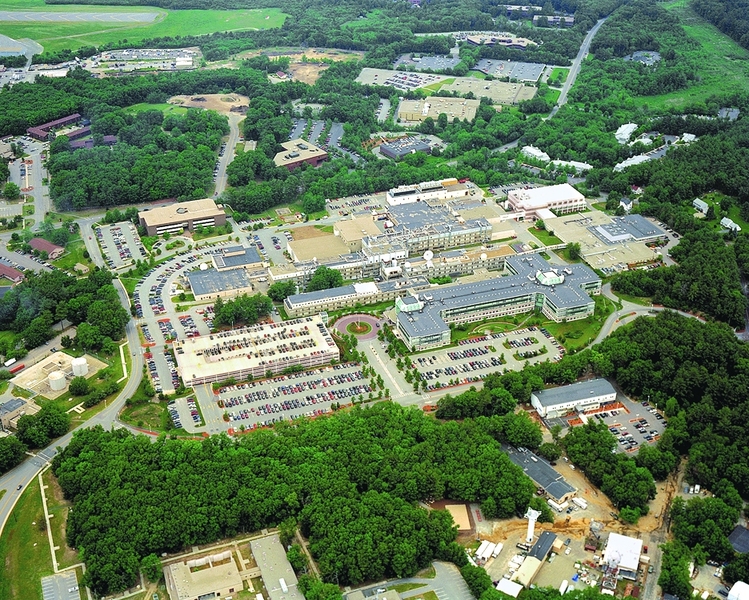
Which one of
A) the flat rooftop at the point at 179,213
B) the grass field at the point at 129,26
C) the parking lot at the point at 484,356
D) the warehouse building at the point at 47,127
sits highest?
the grass field at the point at 129,26

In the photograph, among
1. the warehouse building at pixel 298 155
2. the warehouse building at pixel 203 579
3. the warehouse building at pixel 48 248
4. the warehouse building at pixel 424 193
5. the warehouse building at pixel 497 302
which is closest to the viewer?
the warehouse building at pixel 203 579

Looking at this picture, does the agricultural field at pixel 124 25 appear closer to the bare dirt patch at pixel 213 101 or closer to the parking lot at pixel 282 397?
the bare dirt patch at pixel 213 101

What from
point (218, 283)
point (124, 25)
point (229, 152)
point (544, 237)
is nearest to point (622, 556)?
point (218, 283)

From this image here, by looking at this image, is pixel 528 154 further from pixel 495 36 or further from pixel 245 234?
pixel 495 36

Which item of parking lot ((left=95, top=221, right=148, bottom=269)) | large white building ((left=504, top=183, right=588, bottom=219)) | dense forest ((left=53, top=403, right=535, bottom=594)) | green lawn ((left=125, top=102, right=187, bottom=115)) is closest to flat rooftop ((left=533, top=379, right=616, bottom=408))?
dense forest ((left=53, top=403, right=535, bottom=594))

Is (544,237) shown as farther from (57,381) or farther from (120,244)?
(57,381)

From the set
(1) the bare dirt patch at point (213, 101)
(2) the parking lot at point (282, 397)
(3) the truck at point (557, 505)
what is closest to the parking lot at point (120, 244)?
(2) the parking lot at point (282, 397)
